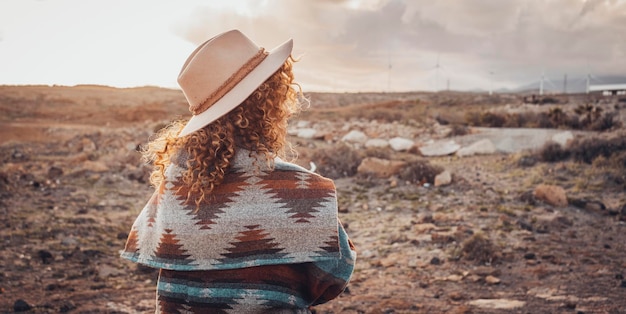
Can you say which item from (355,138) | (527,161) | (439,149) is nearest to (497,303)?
(527,161)

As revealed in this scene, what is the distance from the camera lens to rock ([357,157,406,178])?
33.9ft

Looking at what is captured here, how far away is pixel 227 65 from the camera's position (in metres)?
2.04

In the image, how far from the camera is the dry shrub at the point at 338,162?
35.6ft

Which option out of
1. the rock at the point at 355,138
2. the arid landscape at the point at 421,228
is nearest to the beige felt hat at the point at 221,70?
the arid landscape at the point at 421,228

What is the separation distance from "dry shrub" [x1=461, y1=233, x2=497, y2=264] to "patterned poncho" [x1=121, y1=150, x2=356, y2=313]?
424cm

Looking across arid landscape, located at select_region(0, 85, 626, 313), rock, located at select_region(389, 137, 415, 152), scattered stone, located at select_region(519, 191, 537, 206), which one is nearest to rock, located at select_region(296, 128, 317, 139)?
rock, located at select_region(389, 137, 415, 152)

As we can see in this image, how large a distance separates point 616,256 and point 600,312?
174cm

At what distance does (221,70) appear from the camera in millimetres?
2035

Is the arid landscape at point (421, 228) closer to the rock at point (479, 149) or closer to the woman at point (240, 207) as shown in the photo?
the rock at point (479, 149)

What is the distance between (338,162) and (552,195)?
4457mm

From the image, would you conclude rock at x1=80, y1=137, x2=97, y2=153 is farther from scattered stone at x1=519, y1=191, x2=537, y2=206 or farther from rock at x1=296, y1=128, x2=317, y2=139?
scattered stone at x1=519, y1=191, x2=537, y2=206

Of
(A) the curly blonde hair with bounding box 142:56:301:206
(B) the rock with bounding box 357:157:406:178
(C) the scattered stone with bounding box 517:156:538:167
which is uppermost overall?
(A) the curly blonde hair with bounding box 142:56:301:206

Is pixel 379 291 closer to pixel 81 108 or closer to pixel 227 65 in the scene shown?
pixel 227 65

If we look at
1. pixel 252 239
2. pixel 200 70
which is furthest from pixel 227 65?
pixel 252 239
